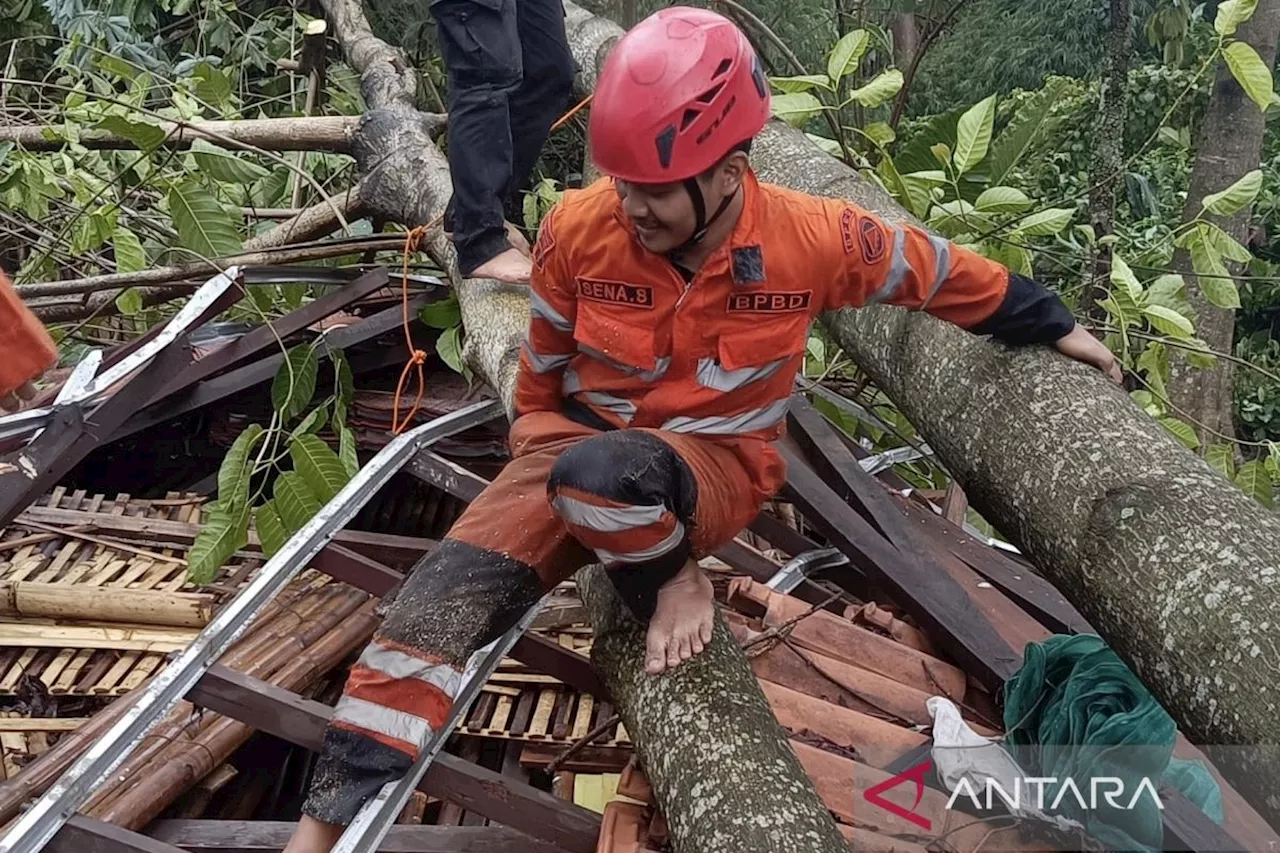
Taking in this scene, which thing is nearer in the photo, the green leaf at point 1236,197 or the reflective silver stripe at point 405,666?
the reflective silver stripe at point 405,666

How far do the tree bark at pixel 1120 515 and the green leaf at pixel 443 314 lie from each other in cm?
171

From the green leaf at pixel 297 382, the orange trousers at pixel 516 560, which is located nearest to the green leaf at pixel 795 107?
the orange trousers at pixel 516 560

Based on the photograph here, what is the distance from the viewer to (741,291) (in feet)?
6.03

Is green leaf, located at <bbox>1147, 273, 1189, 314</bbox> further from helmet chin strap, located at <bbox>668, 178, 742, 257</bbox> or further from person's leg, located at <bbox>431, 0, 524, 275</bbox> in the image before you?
person's leg, located at <bbox>431, 0, 524, 275</bbox>

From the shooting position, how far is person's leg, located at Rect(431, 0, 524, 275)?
8.93 feet

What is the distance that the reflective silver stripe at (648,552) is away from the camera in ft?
5.89

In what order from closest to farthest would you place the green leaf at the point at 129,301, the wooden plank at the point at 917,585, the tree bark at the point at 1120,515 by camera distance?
the tree bark at the point at 1120,515
the wooden plank at the point at 917,585
the green leaf at the point at 129,301

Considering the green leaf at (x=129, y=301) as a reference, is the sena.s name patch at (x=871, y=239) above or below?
above

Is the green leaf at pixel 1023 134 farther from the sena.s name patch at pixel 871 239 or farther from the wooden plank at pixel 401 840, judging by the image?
the wooden plank at pixel 401 840

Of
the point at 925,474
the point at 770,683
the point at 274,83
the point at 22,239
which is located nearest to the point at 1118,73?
the point at 925,474

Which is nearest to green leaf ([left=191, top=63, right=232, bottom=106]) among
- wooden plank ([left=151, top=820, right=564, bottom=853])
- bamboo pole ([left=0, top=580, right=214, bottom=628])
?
bamboo pole ([left=0, top=580, right=214, bottom=628])

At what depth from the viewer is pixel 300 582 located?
10.6 ft

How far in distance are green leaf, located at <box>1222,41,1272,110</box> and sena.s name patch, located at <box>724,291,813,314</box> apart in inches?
59.0

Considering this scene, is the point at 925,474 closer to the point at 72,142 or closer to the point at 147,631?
the point at 147,631
